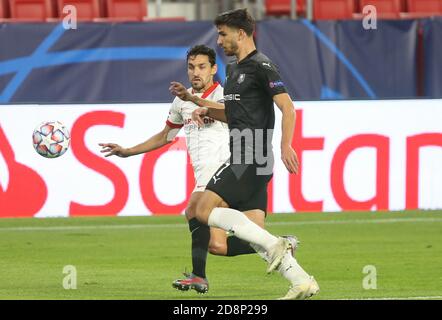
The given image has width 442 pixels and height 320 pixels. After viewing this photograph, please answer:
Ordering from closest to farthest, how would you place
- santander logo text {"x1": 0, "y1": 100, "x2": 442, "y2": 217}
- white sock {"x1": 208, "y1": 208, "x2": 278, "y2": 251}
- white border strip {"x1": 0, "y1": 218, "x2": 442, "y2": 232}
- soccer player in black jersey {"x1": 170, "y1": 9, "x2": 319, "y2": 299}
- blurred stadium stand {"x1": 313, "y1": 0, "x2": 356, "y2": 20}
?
white sock {"x1": 208, "y1": 208, "x2": 278, "y2": 251}
soccer player in black jersey {"x1": 170, "y1": 9, "x2": 319, "y2": 299}
white border strip {"x1": 0, "y1": 218, "x2": 442, "y2": 232}
santander logo text {"x1": 0, "y1": 100, "x2": 442, "y2": 217}
blurred stadium stand {"x1": 313, "y1": 0, "x2": 356, "y2": 20}

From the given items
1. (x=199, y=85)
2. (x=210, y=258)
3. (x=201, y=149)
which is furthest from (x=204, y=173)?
(x=210, y=258)

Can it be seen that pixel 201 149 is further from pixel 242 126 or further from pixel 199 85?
pixel 242 126

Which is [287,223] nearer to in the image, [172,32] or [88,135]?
[88,135]

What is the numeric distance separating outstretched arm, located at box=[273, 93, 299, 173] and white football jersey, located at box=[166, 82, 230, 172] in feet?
4.55

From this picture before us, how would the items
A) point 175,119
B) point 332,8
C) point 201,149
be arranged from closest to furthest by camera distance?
point 201,149 → point 175,119 → point 332,8

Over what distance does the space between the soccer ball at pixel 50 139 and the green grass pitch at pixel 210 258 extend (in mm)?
985

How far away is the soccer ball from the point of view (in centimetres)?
1226

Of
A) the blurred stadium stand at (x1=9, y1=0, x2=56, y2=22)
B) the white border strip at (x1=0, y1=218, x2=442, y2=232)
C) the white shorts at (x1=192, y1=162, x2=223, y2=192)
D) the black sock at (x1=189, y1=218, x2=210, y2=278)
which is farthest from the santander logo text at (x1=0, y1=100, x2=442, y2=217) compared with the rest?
the black sock at (x1=189, y1=218, x2=210, y2=278)

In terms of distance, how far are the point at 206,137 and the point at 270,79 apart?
145cm

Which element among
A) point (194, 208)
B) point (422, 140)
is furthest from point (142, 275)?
point (422, 140)

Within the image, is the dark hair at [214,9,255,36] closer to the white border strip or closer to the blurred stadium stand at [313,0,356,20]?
the white border strip

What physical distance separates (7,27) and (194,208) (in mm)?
7805

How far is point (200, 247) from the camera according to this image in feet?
33.6

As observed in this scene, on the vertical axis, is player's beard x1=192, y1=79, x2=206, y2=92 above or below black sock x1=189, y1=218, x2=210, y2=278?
above
